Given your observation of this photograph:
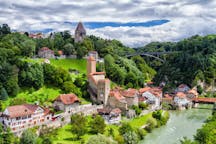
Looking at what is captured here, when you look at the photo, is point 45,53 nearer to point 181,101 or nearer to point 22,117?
point 181,101

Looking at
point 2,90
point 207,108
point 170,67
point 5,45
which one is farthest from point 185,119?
point 170,67

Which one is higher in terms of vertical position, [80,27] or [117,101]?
[80,27]

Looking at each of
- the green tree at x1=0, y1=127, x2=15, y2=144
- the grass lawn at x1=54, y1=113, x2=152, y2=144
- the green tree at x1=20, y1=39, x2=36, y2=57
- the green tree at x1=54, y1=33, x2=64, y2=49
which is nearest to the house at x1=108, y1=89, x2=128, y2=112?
the grass lawn at x1=54, y1=113, x2=152, y2=144

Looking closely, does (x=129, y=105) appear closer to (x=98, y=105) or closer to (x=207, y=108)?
(x=98, y=105)

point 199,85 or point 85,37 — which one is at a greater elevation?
point 85,37

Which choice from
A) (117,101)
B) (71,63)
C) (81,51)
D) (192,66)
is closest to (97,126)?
(117,101)

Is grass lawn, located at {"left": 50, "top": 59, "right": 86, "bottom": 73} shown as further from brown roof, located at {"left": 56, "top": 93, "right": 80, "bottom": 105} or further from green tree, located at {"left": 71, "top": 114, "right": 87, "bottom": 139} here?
green tree, located at {"left": 71, "top": 114, "right": 87, "bottom": 139}
